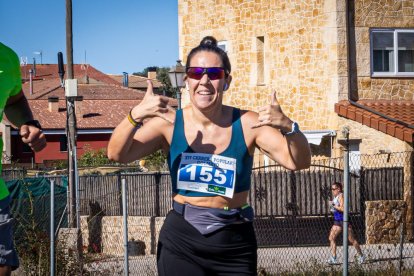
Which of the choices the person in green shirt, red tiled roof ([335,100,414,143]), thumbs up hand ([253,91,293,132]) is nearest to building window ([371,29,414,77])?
red tiled roof ([335,100,414,143])

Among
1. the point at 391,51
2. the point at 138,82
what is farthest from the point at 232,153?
the point at 138,82

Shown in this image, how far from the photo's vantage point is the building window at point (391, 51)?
24719 millimetres

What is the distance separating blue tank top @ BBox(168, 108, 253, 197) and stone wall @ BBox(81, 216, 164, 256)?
924 centimetres

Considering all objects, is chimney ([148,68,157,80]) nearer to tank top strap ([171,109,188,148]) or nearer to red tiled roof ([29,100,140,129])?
red tiled roof ([29,100,140,129])

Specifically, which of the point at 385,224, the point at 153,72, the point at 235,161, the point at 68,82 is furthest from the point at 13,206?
the point at 153,72

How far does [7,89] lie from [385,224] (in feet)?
52.5

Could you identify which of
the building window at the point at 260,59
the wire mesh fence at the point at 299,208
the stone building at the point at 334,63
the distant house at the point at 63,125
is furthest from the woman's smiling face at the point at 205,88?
the distant house at the point at 63,125

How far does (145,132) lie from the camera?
5.69 metres

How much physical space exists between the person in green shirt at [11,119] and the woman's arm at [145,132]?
0.50 metres

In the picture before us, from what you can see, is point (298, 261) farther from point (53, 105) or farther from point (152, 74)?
point (152, 74)

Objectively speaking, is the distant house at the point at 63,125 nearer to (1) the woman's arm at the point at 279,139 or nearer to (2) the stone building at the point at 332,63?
(2) the stone building at the point at 332,63

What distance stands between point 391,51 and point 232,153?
19.9 meters

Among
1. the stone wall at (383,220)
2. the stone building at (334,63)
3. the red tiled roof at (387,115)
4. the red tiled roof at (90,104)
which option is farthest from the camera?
the red tiled roof at (90,104)

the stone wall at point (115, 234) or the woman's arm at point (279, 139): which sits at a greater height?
the woman's arm at point (279, 139)
